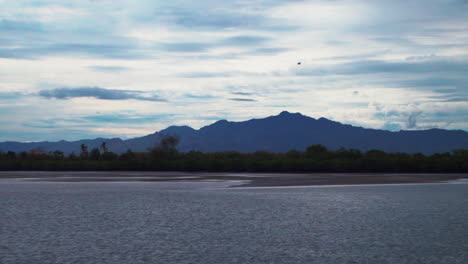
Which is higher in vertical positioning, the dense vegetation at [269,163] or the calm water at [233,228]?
the dense vegetation at [269,163]

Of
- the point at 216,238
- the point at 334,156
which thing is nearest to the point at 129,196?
the point at 216,238

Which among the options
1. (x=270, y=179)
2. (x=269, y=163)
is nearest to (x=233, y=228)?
(x=270, y=179)

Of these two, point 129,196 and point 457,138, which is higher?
point 457,138

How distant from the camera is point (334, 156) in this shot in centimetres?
5794

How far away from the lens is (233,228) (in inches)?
671

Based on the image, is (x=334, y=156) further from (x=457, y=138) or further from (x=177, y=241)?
(x=457, y=138)

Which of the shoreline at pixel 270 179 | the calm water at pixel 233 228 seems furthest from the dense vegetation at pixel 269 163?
the calm water at pixel 233 228

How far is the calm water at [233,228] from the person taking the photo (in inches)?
525

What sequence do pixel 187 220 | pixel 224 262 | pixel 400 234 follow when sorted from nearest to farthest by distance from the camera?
pixel 224 262
pixel 400 234
pixel 187 220

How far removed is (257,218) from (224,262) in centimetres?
652

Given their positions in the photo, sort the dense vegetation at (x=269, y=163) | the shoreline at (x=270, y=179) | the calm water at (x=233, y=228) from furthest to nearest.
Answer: the dense vegetation at (x=269, y=163) < the shoreline at (x=270, y=179) < the calm water at (x=233, y=228)

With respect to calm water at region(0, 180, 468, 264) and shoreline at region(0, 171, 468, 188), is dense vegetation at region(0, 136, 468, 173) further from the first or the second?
calm water at region(0, 180, 468, 264)

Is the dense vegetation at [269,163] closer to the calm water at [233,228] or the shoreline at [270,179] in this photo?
the shoreline at [270,179]

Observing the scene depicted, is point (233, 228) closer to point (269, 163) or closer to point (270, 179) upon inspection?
point (270, 179)
